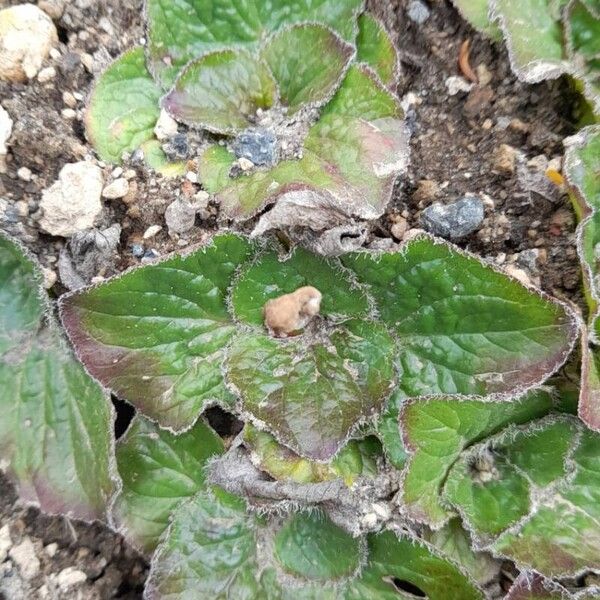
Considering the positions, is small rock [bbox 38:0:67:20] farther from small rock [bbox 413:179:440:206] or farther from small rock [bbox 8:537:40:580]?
small rock [bbox 8:537:40:580]

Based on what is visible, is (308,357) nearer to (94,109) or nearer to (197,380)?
(197,380)

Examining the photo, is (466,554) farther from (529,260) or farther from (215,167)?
(215,167)

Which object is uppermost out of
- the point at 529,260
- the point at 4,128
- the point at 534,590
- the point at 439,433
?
the point at 4,128

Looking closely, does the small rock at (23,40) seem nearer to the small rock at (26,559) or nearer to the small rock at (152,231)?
the small rock at (152,231)

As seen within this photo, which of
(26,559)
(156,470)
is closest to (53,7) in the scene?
(156,470)

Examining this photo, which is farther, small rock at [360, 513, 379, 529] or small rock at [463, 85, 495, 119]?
small rock at [463, 85, 495, 119]

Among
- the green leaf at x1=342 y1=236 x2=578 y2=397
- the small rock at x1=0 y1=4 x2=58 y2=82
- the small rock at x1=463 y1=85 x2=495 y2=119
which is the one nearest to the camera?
the green leaf at x1=342 y1=236 x2=578 y2=397

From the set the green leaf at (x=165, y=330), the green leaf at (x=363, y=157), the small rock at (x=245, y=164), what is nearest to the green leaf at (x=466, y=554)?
the green leaf at (x=165, y=330)

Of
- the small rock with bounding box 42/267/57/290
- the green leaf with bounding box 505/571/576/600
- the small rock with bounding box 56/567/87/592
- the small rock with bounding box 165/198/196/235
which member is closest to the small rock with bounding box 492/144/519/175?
the small rock with bounding box 165/198/196/235
